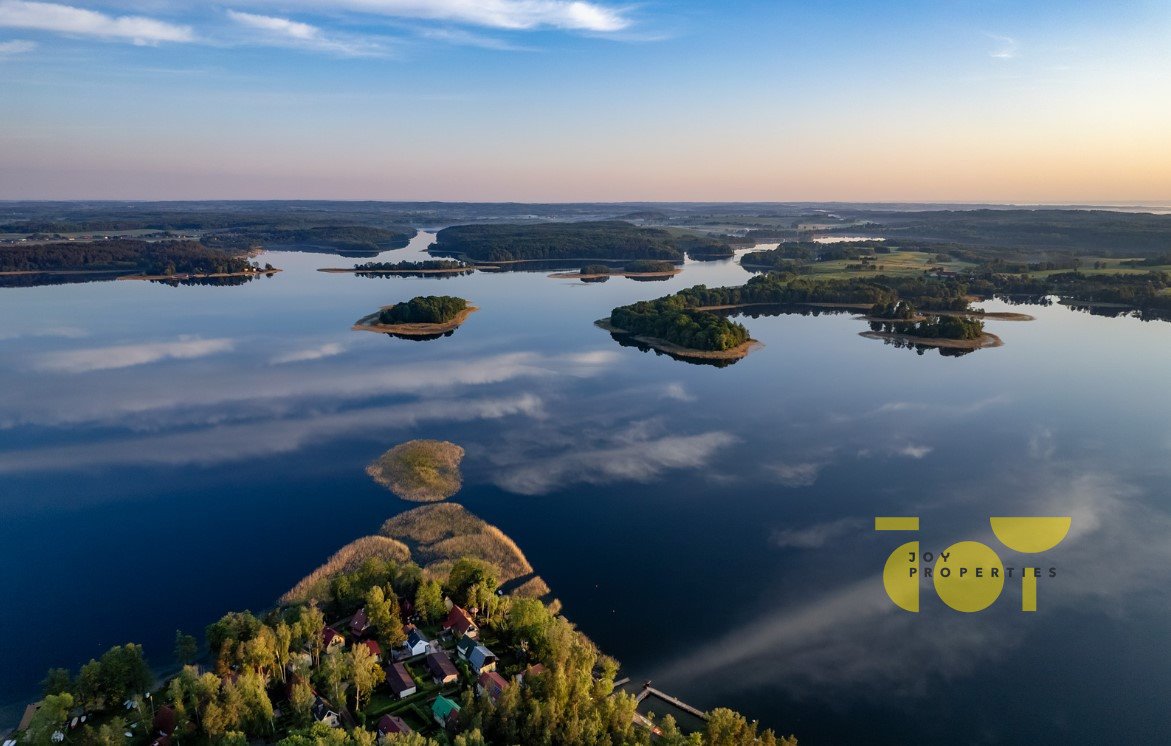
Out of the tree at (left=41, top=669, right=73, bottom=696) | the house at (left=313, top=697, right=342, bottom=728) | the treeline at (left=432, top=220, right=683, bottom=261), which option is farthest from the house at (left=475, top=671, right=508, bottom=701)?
the treeline at (left=432, top=220, right=683, bottom=261)

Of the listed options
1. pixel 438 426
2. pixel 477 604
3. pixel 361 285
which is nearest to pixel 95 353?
pixel 438 426

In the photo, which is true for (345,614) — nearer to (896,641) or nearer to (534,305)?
(896,641)

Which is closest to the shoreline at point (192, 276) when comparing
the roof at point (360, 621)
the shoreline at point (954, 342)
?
the shoreline at point (954, 342)

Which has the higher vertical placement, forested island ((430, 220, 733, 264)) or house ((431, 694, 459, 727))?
forested island ((430, 220, 733, 264))

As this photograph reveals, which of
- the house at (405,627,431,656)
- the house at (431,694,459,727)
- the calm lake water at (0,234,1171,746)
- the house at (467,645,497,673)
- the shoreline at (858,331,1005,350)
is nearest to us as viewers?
the house at (431,694,459,727)

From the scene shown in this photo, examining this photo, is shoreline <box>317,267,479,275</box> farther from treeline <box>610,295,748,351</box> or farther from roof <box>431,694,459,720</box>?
roof <box>431,694,459,720</box>

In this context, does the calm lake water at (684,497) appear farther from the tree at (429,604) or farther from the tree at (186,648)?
the tree at (429,604)

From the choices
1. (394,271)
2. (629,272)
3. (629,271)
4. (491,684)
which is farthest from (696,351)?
(394,271)
